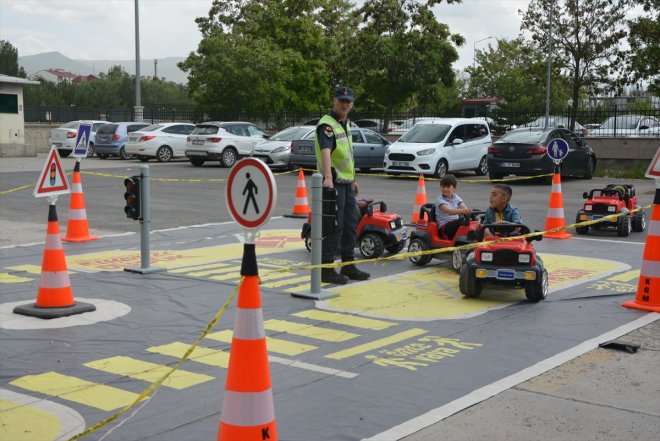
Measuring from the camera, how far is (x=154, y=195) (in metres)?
20.5

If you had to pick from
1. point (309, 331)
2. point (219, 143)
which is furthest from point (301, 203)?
point (219, 143)

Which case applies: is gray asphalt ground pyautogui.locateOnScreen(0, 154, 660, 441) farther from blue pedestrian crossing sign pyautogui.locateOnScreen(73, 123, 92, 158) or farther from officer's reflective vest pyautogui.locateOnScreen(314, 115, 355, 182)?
blue pedestrian crossing sign pyautogui.locateOnScreen(73, 123, 92, 158)

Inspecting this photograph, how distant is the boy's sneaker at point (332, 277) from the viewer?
9508 millimetres

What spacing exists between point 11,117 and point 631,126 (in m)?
25.5

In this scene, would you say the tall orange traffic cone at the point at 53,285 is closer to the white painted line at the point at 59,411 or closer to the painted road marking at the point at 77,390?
the painted road marking at the point at 77,390

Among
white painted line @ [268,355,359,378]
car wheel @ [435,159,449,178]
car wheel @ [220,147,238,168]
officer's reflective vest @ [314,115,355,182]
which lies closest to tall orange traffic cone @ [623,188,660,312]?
officer's reflective vest @ [314,115,355,182]

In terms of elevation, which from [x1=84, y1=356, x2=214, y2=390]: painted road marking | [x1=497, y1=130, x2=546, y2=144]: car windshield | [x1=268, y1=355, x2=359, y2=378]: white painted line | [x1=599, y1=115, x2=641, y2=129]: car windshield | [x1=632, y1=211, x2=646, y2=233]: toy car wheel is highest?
[x1=599, y1=115, x2=641, y2=129]: car windshield

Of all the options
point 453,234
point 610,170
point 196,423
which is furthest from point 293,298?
point 610,170

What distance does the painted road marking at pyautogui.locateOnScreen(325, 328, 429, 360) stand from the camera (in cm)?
665

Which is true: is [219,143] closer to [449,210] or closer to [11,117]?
[11,117]

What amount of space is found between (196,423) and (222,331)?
2.28 metres

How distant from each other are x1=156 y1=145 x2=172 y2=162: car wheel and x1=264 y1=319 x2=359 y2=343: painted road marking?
2681 centimetres

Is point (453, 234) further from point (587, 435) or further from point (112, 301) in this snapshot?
point (587, 435)

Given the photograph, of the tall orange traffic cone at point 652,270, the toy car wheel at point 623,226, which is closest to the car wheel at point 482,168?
the toy car wheel at point 623,226
